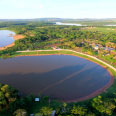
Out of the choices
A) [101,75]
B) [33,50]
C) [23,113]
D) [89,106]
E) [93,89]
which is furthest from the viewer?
[33,50]

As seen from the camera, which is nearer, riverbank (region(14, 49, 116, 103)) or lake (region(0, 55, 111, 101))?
riverbank (region(14, 49, 116, 103))

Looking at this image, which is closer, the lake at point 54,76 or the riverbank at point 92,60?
the riverbank at point 92,60

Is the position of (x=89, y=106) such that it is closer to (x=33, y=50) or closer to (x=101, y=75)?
(x=101, y=75)

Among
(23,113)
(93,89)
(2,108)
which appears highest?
(23,113)

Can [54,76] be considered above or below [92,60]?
below

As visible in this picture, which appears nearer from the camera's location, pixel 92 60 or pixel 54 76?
pixel 54 76

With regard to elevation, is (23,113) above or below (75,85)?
above

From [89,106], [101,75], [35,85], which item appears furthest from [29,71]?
[101,75]

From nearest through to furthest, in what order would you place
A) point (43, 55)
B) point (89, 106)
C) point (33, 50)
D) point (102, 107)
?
point (102, 107) → point (89, 106) → point (43, 55) → point (33, 50)
